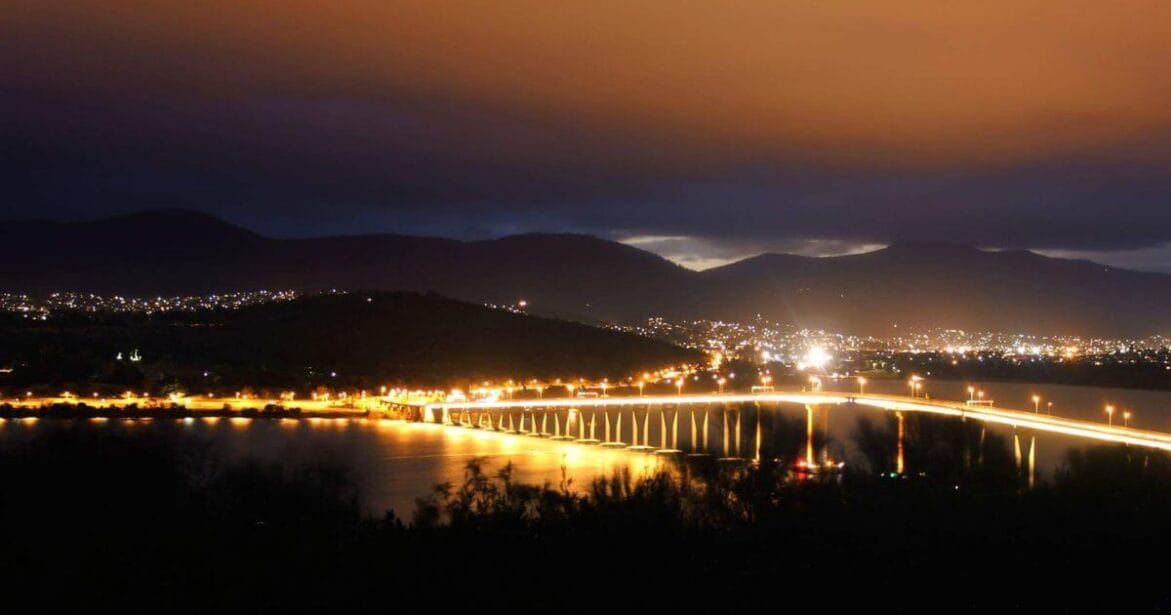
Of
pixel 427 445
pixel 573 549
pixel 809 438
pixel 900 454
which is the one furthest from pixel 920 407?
pixel 573 549

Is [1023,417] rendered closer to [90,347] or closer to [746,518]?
[746,518]

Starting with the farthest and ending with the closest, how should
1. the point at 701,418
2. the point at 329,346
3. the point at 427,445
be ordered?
1. the point at 329,346
2. the point at 701,418
3. the point at 427,445

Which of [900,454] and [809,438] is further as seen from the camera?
Result: [809,438]

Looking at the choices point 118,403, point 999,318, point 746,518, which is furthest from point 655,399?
point 999,318

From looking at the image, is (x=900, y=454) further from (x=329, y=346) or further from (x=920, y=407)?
(x=329, y=346)

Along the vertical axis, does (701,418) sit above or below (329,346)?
below

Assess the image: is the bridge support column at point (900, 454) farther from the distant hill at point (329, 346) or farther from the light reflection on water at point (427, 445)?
the distant hill at point (329, 346)

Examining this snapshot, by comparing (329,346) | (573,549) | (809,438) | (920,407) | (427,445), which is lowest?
(427,445)
